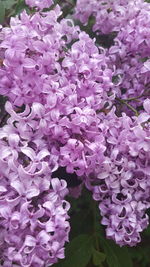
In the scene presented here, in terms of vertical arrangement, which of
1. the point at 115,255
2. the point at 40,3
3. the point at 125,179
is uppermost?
the point at 40,3

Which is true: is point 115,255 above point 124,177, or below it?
below

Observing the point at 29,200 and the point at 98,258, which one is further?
the point at 98,258

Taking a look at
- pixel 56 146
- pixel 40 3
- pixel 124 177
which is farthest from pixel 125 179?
pixel 40 3

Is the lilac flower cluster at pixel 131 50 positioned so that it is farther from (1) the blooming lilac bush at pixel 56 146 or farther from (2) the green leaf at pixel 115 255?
(2) the green leaf at pixel 115 255

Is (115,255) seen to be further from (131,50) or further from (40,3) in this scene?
(40,3)

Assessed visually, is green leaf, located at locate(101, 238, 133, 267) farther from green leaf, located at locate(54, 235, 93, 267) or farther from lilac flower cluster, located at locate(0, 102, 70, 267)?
lilac flower cluster, located at locate(0, 102, 70, 267)

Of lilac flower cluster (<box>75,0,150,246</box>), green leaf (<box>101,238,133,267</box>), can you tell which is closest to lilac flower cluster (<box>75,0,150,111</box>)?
lilac flower cluster (<box>75,0,150,246</box>)

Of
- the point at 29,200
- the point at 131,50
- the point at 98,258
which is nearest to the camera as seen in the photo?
the point at 29,200
